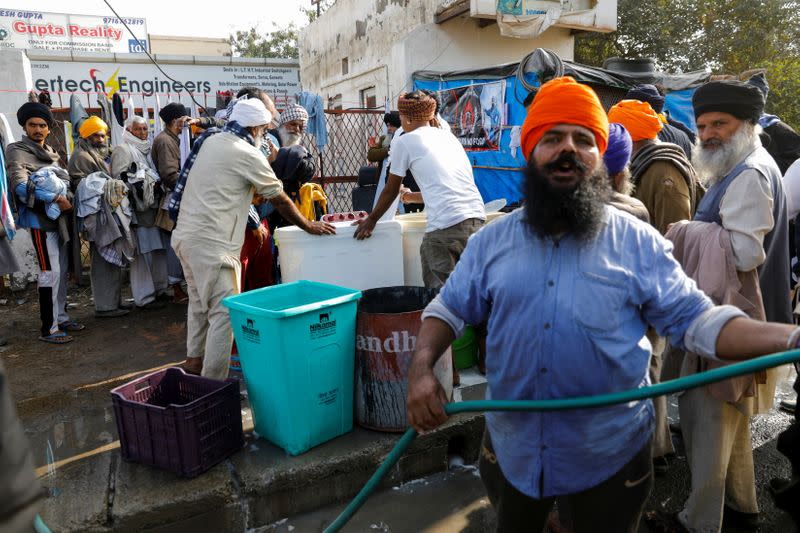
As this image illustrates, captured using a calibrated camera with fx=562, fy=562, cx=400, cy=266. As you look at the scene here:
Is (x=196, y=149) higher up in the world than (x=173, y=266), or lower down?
higher up

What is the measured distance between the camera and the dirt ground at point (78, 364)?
3.51 m

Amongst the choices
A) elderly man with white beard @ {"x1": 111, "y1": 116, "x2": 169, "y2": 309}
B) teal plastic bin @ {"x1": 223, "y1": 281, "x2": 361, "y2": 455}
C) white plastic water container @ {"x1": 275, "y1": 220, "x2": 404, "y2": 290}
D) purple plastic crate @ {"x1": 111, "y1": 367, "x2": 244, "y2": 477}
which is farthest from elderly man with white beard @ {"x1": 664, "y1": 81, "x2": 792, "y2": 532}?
elderly man with white beard @ {"x1": 111, "y1": 116, "x2": 169, "y2": 309}

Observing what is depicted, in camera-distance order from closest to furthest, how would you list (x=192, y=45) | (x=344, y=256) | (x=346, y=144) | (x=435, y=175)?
(x=435, y=175) → (x=344, y=256) → (x=346, y=144) → (x=192, y=45)

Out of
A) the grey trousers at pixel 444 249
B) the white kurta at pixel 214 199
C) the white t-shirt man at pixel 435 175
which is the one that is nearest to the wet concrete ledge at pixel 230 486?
the grey trousers at pixel 444 249

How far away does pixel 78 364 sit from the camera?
189 inches

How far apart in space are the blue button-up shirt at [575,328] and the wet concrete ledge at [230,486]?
1.51 m

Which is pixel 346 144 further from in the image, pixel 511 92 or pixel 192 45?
pixel 192 45

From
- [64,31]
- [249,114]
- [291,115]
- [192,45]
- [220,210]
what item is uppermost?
[64,31]

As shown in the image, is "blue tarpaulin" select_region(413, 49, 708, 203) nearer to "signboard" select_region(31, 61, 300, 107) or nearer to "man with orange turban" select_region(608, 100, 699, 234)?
"man with orange turban" select_region(608, 100, 699, 234)

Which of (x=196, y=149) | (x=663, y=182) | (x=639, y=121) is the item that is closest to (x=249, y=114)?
(x=196, y=149)

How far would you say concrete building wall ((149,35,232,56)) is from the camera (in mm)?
34219

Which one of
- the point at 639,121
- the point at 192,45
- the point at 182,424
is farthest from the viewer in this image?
the point at 192,45

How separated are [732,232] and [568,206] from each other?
1211 millimetres

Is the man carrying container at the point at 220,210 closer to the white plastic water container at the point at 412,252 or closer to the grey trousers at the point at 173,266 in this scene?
the white plastic water container at the point at 412,252
